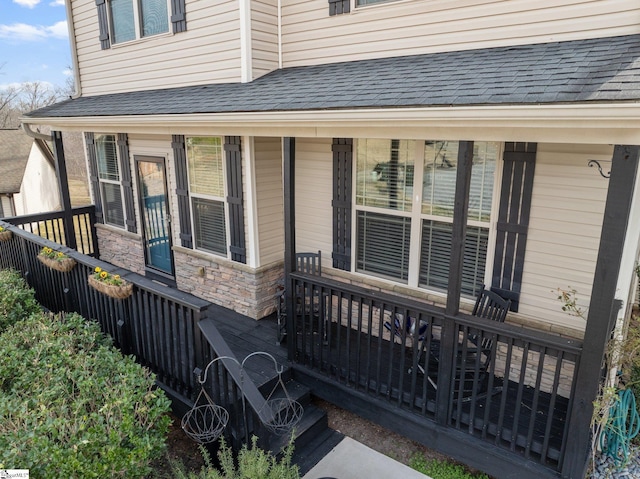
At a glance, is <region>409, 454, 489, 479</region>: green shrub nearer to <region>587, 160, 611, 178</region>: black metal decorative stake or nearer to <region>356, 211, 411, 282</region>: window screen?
<region>356, 211, 411, 282</region>: window screen

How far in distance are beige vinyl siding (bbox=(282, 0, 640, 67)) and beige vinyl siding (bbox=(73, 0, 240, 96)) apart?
0.71m

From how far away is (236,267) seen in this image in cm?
554

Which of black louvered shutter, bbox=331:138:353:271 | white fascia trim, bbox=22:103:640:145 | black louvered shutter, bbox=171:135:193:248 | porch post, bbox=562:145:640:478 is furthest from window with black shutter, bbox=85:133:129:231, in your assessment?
porch post, bbox=562:145:640:478

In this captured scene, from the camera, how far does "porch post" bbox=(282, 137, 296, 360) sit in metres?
3.87

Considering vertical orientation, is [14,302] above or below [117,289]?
below

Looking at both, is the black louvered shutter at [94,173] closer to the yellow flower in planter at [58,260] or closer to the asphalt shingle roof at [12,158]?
the yellow flower in planter at [58,260]

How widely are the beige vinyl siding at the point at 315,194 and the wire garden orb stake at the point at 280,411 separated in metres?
1.68

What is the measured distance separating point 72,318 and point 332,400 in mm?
2564

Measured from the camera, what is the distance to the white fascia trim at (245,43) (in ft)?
15.7

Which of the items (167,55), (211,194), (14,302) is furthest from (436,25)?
(14,302)

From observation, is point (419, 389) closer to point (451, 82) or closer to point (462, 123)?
point (462, 123)

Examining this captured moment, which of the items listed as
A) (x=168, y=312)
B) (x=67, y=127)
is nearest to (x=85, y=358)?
(x=168, y=312)

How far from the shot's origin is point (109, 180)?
295 inches

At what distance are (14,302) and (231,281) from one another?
239 cm
